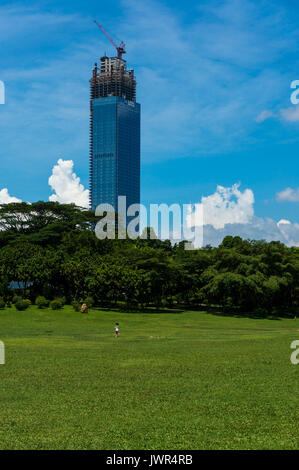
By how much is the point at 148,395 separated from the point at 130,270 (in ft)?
142

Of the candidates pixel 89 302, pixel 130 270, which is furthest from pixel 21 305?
pixel 130 270

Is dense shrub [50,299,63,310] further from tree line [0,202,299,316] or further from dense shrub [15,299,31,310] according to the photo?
tree line [0,202,299,316]

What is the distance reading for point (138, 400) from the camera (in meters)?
17.3

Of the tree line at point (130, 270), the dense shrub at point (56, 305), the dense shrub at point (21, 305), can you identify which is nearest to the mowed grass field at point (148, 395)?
the dense shrub at point (21, 305)

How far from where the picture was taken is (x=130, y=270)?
2408 inches

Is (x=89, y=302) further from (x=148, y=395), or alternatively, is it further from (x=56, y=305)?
(x=148, y=395)

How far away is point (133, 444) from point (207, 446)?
194cm

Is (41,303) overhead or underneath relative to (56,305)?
overhead

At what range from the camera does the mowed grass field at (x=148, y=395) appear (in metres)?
13.5

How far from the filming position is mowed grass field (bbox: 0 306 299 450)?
13.5 meters

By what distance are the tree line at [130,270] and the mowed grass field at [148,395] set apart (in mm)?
27373

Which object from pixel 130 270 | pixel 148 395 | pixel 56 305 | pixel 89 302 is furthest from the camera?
pixel 130 270
